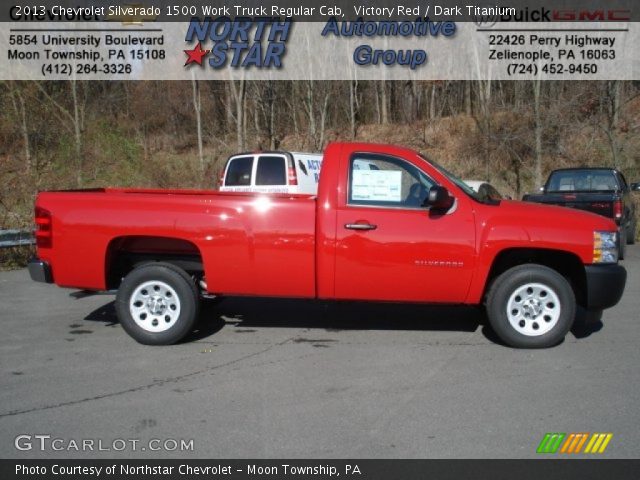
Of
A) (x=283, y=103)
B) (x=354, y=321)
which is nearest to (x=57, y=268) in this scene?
(x=354, y=321)

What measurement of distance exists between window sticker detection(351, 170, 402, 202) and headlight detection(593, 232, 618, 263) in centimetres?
190

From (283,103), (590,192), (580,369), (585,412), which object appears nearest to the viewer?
(585,412)

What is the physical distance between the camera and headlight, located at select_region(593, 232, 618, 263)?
578 cm

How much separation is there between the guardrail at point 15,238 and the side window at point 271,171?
484 cm

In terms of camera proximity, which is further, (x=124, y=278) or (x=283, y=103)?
(x=283, y=103)

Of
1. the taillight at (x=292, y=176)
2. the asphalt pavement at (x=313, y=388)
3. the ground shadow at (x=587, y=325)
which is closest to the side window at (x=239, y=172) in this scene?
the taillight at (x=292, y=176)

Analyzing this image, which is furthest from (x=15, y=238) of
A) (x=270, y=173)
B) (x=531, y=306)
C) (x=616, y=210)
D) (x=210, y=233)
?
(x=616, y=210)

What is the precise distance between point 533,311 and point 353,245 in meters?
1.87

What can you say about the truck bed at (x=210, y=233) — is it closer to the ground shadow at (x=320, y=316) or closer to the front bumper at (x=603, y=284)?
the ground shadow at (x=320, y=316)

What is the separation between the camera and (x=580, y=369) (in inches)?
213

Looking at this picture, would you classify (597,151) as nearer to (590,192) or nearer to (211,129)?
(590,192)

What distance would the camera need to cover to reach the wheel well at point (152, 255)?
637cm

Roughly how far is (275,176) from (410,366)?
8.80 m

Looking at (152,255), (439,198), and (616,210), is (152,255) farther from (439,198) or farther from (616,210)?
(616,210)
